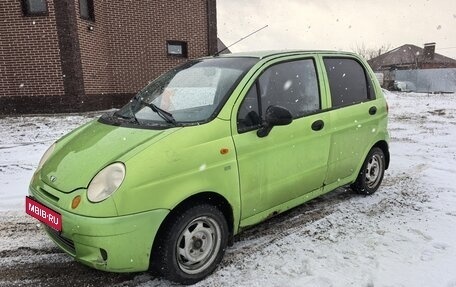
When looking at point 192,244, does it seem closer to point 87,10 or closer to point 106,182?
point 106,182

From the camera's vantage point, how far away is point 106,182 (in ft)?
8.75

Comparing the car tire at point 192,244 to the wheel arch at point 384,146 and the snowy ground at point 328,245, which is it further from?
the wheel arch at point 384,146

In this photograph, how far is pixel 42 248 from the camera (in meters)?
3.66

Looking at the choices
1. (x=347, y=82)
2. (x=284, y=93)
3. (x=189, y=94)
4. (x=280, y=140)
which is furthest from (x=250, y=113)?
(x=347, y=82)

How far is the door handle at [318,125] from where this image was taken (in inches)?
151

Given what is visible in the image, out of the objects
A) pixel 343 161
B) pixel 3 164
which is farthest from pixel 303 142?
pixel 3 164

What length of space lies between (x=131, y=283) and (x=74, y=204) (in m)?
0.86

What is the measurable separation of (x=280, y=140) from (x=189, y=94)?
0.96m

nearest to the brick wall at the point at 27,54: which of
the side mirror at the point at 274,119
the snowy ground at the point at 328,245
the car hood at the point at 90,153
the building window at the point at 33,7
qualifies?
the building window at the point at 33,7

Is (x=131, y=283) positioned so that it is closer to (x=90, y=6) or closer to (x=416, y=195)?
(x=416, y=195)

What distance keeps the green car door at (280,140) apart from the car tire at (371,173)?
0.99 metres

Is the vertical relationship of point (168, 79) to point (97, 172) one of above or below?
above

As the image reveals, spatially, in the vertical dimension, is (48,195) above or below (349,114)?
below

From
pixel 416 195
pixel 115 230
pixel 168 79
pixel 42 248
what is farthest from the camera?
pixel 416 195
